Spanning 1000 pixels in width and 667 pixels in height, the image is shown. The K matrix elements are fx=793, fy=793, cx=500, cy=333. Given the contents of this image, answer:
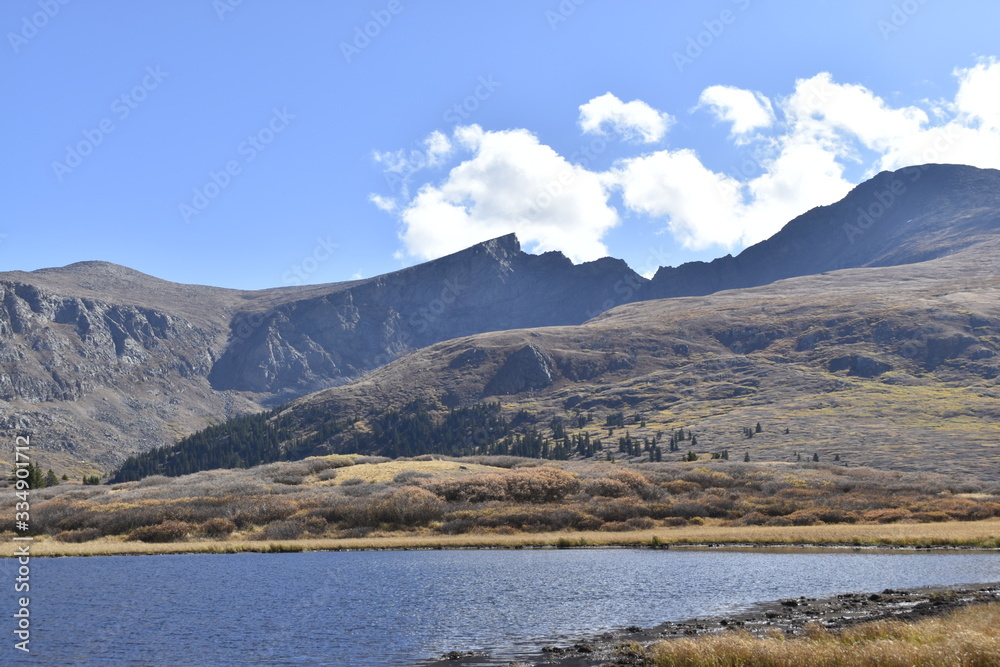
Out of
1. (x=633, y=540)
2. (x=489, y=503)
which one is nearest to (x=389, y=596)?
(x=633, y=540)

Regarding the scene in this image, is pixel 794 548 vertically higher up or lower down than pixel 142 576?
lower down

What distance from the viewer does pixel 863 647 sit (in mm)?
24594

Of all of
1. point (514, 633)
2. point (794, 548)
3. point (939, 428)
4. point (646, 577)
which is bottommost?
point (939, 428)

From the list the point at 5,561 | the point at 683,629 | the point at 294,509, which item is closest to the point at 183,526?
the point at 294,509

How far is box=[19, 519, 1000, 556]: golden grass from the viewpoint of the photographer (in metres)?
70.7

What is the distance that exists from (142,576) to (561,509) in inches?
1911

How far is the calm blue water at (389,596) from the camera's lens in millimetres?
32781

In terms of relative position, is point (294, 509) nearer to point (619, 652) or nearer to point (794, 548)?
point (794, 548)

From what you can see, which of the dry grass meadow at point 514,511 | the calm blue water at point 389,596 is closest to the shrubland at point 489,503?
the dry grass meadow at point 514,511

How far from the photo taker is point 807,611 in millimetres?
37469

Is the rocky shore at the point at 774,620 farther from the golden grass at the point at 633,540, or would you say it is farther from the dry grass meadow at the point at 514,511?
the dry grass meadow at the point at 514,511

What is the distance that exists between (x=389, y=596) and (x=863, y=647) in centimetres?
2825

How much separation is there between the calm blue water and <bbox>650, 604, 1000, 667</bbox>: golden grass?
7480mm

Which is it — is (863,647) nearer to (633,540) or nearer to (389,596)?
(389,596)
